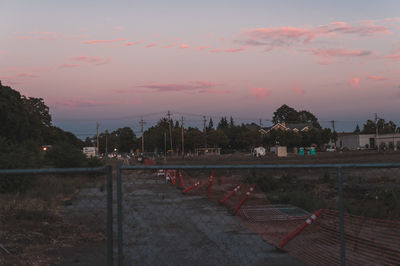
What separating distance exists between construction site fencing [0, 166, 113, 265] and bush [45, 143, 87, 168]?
18.7m

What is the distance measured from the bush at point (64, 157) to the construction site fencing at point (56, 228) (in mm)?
18680

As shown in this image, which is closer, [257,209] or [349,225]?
[349,225]

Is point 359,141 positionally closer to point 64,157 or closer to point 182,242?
point 64,157

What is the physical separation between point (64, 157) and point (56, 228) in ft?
78.0

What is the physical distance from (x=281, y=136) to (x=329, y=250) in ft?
307

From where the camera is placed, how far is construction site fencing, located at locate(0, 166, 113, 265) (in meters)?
7.70

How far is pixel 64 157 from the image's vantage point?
3347 centimetres

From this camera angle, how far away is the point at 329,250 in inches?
304

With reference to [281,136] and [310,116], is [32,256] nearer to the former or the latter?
[281,136]

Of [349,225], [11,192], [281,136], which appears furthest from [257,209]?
[281,136]

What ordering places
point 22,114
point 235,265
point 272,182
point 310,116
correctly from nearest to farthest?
point 235,265 < point 272,182 < point 22,114 < point 310,116

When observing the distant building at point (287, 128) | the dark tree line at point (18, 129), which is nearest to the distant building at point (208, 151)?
the distant building at point (287, 128)

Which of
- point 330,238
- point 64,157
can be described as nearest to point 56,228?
point 330,238

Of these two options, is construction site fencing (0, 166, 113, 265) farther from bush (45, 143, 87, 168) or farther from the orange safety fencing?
bush (45, 143, 87, 168)
